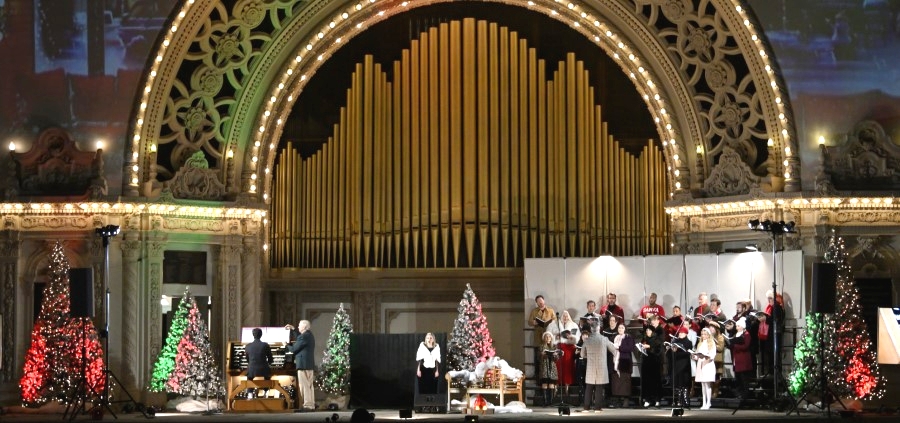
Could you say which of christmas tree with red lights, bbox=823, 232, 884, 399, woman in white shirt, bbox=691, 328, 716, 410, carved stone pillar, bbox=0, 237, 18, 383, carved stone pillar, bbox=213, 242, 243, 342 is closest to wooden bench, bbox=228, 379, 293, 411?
carved stone pillar, bbox=213, 242, 243, 342

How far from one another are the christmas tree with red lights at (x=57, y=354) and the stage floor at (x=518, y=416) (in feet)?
1.70

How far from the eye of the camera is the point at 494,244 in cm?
2895

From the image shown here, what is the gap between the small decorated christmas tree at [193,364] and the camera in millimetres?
26344

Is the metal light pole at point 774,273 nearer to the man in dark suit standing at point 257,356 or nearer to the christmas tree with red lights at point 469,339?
the christmas tree with red lights at point 469,339

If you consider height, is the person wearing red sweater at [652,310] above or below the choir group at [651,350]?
above

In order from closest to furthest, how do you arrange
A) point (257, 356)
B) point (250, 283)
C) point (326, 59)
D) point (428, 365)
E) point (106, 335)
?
point (106, 335) < point (257, 356) < point (428, 365) < point (250, 283) < point (326, 59)

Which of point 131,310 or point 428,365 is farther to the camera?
point 131,310

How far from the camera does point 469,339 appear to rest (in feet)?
88.7

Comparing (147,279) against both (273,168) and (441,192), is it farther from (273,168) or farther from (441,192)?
(441,192)

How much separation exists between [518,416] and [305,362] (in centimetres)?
362

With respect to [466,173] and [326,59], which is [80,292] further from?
[466,173]

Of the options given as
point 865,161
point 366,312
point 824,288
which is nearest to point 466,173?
point 366,312

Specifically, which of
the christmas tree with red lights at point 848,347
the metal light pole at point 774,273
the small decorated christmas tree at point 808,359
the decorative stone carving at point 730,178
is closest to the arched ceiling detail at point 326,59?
the decorative stone carving at point 730,178

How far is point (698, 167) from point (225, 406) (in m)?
8.91
